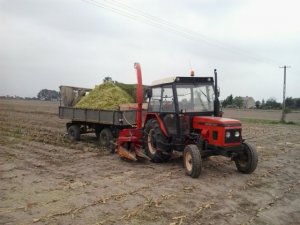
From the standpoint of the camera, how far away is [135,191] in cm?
757

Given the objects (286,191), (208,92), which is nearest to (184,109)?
(208,92)

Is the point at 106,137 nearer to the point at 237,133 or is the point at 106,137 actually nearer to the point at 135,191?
the point at 237,133

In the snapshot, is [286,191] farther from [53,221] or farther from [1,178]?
[1,178]

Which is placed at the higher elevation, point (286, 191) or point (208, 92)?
point (208, 92)

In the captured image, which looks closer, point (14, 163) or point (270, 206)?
point (270, 206)

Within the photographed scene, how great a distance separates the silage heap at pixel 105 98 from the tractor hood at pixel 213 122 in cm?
458

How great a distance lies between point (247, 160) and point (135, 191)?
11.3 ft

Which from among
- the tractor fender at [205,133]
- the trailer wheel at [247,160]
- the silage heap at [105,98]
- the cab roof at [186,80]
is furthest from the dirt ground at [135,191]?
the silage heap at [105,98]

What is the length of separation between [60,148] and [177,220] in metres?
7.57

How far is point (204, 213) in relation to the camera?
640 cm

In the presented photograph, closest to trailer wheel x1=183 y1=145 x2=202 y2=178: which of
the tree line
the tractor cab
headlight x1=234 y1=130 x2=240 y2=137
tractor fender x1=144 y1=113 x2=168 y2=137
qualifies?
the tractor cab

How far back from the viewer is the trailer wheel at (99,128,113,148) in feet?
43.3

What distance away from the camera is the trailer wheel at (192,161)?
28.7 feet

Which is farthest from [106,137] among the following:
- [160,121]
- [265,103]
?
[265,103]
